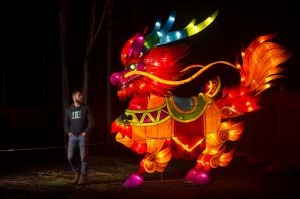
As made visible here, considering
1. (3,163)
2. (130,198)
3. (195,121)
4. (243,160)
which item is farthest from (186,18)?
(130,198)

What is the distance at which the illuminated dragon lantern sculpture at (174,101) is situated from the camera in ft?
27.0

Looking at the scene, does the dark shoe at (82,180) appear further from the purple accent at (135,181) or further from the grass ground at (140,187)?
the purple accent at (135,181)

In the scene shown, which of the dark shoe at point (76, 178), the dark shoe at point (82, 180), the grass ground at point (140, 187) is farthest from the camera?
the dark shoe at point (76, 178)

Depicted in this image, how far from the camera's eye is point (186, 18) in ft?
68.6

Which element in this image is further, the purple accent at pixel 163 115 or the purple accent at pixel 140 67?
the purple accent at pixel 163 115

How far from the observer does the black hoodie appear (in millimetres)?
8742

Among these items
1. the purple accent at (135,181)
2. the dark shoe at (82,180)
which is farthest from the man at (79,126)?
the purple accent at (135,181)

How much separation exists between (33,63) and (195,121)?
2545 cm

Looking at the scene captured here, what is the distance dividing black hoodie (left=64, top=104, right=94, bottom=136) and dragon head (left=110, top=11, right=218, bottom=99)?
97cm

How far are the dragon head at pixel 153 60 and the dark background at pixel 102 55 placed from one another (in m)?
1.36

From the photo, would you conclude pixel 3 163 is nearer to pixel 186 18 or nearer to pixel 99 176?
pixel 99 176

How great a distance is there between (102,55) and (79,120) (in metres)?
20.0

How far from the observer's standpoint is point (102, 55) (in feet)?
93.1

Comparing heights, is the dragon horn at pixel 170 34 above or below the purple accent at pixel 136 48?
above
